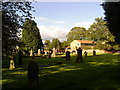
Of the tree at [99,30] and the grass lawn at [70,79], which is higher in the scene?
A: the tree at [99,30]

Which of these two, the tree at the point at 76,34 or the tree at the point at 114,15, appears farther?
the tree at the point at 76,34

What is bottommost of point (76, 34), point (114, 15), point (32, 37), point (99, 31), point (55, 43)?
point (114, 15)

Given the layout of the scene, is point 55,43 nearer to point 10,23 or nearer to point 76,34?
point 76,34

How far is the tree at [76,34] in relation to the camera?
104m

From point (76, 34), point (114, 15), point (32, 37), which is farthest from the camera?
point (76, 34)

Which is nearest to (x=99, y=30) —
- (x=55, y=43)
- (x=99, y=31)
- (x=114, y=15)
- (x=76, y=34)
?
(x=99, y=31)

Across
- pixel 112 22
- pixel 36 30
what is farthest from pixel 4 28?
pixel 36 30

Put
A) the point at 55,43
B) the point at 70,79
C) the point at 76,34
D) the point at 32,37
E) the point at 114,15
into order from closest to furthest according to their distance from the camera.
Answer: the point at 70,79
the point at 114,15
the point at 32,37
the point at 55,43
the point at 76,34

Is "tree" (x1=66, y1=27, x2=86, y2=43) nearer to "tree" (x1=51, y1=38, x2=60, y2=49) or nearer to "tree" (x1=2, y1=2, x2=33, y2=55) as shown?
"tree" (x1=51, y1=38, x2=60, y2=49)

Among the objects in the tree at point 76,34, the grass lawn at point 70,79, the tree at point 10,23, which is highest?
the tree at point 76,34

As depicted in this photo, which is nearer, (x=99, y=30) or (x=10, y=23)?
(x=10, y=23)

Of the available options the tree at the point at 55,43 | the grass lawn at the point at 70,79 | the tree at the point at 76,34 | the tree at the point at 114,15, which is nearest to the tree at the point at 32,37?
the tree at the point at 55,43

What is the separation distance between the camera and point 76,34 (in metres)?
104

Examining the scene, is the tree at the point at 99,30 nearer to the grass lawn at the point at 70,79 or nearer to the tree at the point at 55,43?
the tree at the point at 55,43
